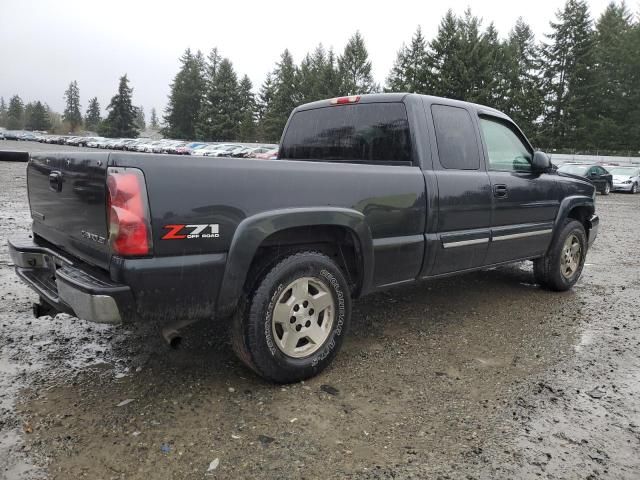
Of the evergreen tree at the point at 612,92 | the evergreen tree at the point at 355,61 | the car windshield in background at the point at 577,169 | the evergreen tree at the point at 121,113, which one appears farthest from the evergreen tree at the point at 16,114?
the car windshield in background at the point at 577,169

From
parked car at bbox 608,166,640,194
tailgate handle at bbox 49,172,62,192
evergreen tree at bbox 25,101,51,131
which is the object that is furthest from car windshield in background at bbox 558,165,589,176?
evergreen tree at bbox 25,101,51,131

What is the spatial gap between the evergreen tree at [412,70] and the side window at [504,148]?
49452 millimetres

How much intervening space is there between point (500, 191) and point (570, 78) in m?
58.0

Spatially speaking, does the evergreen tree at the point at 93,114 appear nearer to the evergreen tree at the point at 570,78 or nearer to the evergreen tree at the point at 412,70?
the evergreen tree at the point at 412,70

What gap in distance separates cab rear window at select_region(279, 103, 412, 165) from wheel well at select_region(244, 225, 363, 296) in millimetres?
892

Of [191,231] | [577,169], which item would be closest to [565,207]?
[191,231]

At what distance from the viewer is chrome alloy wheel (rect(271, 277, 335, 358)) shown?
3.13 metres

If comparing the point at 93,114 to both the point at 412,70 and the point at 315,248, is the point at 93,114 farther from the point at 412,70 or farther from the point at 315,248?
the point at 315,248

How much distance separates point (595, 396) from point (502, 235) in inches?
67.4

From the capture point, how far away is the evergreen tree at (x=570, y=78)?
52.4m

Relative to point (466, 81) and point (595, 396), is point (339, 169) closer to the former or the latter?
point (595, 396)

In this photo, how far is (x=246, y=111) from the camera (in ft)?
247

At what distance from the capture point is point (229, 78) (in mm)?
72375

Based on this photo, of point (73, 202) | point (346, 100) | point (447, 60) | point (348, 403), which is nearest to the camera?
point (73, 202)
